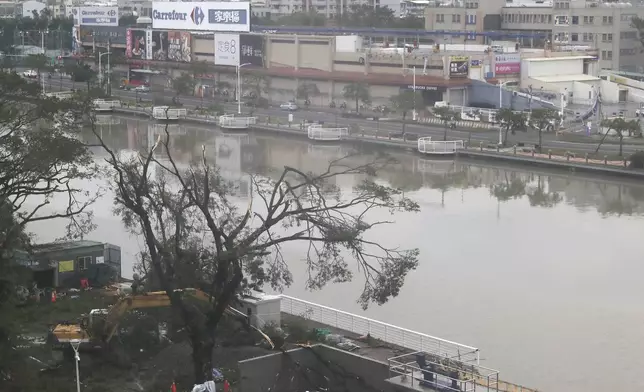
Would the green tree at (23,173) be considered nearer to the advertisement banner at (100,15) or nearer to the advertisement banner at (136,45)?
the advertisement banner at (136,45)

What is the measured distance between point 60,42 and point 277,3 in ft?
23.3

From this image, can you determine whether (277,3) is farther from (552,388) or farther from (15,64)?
(552,388)

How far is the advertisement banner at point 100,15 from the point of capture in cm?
2267

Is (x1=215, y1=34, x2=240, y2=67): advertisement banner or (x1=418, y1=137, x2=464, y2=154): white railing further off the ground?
(x1=215, y1=34, x2=240, y2=67): advertisement banner

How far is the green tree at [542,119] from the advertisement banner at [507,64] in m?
2.85

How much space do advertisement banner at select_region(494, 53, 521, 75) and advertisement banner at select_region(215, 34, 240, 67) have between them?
14.4ft

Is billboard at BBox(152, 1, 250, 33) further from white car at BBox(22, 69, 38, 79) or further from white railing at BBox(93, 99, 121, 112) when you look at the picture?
white railing at BBox(93, 99, 121, 112)

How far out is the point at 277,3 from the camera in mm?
30891

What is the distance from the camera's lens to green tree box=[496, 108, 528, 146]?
12.8m

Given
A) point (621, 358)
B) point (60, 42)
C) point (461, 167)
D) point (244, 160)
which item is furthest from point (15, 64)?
point (621, 358)

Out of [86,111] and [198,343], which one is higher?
[86,111]

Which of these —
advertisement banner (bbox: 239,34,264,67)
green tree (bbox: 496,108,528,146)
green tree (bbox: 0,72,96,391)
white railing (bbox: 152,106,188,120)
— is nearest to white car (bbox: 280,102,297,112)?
white railing (bbox: 152,106,188,120)

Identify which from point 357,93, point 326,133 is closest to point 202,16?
point 357,93

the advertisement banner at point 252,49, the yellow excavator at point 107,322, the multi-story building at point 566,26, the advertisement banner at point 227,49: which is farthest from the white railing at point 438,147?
the yellow excavator at point 107,322
